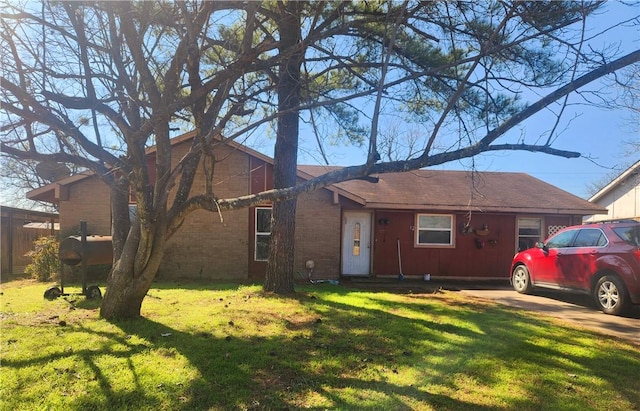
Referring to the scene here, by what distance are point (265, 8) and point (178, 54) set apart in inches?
111

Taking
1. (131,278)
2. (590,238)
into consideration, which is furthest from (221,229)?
(590,238)

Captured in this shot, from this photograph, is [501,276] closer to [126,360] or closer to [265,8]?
[265,8]

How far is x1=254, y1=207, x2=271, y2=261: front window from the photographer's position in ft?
43.2

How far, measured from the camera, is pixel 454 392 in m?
3.88

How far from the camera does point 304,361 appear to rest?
4664 mm

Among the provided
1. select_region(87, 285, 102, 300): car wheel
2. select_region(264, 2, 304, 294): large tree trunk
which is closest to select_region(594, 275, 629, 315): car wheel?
select_region(264, 2, 304, 294): large tree trunk

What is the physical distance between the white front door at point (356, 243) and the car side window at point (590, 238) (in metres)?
6.64

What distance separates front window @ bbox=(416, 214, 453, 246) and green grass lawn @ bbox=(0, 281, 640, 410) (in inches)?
270

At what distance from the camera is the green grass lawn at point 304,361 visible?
3.67m

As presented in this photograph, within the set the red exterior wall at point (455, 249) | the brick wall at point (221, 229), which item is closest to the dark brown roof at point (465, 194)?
the red exterior wall at point (455, 249)

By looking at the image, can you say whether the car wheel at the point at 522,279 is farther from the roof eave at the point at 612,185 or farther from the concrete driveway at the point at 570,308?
the roof eave at the point at 612,185

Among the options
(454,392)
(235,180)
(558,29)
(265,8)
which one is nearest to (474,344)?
(454,392)

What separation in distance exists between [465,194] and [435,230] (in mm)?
1782

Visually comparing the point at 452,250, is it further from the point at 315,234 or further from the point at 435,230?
the point at 315,234
